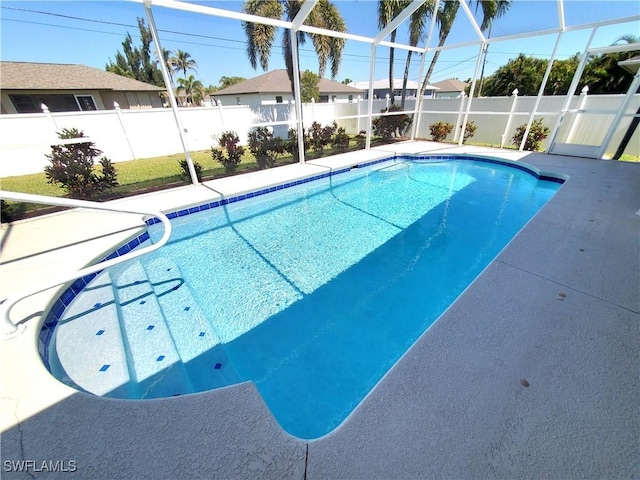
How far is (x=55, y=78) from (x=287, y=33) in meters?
11.8

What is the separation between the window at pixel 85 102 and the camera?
1317 cm

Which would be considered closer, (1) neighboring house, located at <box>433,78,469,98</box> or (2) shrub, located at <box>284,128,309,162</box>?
(2) shrub, located at <box>284,128,309,162</box>

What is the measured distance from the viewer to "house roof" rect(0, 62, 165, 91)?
1153 centimetres

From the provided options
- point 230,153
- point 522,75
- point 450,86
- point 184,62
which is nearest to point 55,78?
point 230,153

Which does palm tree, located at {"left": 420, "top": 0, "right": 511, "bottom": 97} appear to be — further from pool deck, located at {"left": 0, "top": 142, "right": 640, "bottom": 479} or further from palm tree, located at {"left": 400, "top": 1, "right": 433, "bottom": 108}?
pool deck, located at {"left": 0, "top": 142, "right": 640, "bottom": 479}

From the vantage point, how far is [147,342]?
2314mm

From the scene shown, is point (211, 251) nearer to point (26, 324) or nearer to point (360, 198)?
point (26, 324)

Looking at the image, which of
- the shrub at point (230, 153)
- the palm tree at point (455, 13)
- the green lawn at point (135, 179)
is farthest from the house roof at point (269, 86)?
the shrub at point (230, 153)

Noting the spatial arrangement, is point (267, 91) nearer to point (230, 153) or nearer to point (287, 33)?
point (287, 33)

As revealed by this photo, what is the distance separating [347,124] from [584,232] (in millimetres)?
12914

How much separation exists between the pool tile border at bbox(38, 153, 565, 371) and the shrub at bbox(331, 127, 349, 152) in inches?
54.3

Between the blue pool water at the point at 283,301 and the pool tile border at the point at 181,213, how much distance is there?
0.06 m

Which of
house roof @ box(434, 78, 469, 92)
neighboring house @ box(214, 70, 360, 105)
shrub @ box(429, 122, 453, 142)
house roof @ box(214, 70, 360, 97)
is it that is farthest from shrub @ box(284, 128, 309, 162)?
house roof @ box(434, 78, 469, 92)

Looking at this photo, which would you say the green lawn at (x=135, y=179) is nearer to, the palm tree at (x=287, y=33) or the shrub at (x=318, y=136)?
the shrub at (x=318, y=136)
